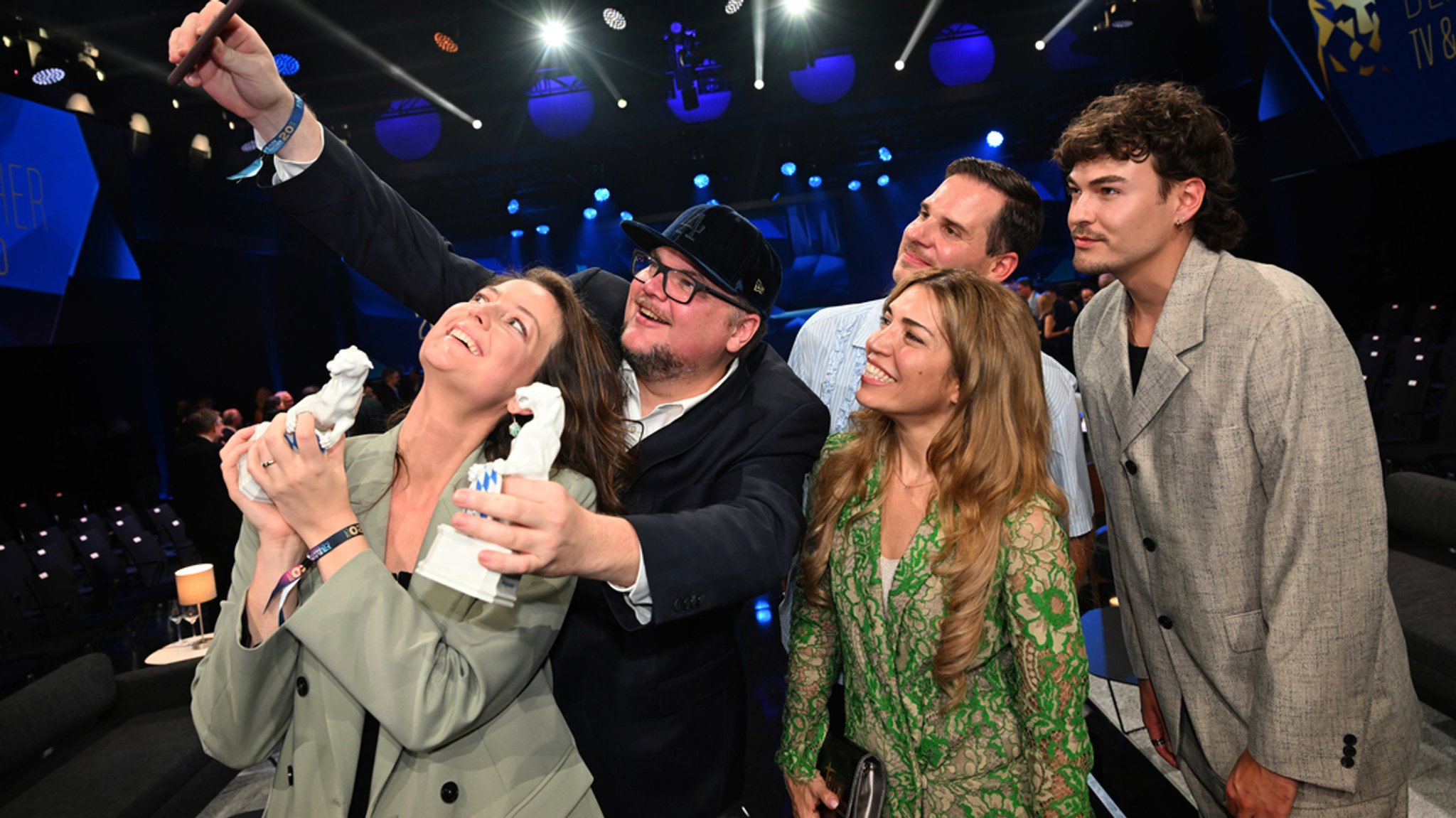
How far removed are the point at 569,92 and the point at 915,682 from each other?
11.9 meters

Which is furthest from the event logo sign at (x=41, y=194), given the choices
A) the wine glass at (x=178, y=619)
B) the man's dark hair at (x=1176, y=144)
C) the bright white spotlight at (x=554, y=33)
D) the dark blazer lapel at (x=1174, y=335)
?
the dark blazer lapel at (x=1174, y=335)

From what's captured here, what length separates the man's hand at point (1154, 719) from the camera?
2.11 m

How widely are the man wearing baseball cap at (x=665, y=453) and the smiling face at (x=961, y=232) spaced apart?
65cm

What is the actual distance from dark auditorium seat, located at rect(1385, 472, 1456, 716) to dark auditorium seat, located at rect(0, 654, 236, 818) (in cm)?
471

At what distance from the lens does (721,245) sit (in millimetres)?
1995

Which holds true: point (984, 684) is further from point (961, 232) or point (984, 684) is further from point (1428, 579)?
point (1428, 579)

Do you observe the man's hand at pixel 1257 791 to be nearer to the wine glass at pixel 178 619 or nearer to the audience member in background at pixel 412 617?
the audience member in background at pixel 412 617

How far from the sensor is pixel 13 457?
9.70m

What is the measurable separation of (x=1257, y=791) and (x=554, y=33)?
1017 centimetres

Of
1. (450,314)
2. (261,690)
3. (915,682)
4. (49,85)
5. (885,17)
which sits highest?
(885,17)

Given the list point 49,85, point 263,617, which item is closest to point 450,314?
point 263,617

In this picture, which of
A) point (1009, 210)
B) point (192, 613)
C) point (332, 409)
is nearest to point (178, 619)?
point (192, 613)

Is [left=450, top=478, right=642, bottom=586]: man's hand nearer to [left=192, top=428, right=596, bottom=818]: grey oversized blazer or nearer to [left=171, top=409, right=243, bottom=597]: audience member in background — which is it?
[left=192, top=428, right=596, bottom=818]: grey oversized blazer

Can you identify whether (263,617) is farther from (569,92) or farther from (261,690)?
(569,92)
